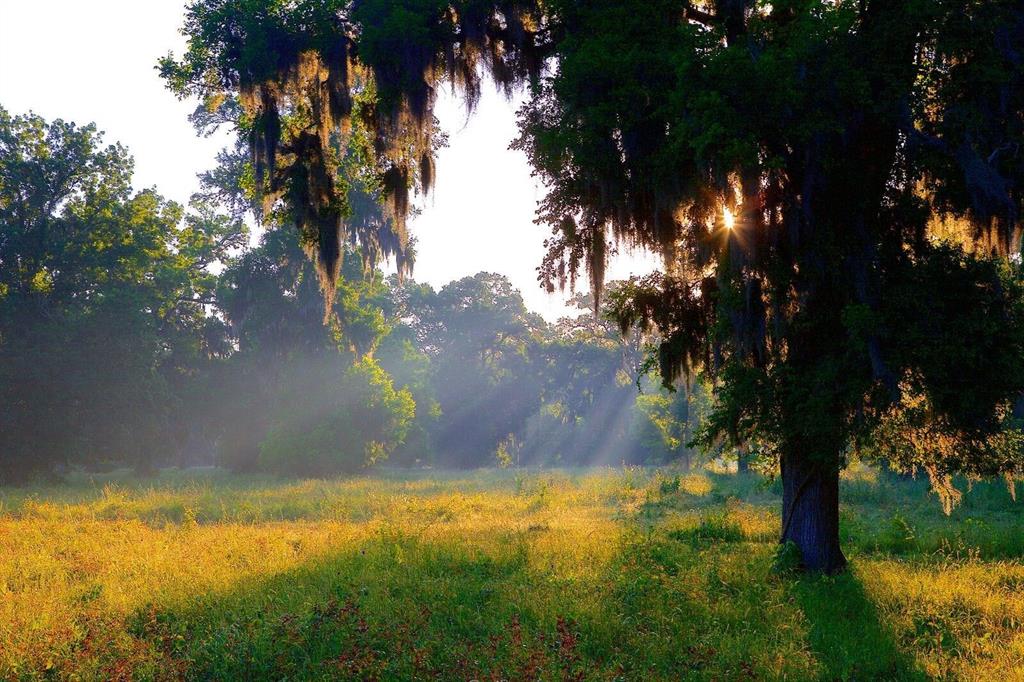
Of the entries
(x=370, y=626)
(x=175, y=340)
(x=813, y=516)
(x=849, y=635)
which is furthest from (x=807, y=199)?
(x=175, y=340)

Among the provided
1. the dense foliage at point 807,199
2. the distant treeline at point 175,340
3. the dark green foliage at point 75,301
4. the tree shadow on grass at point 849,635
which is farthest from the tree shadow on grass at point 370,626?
the dark green foliage at point 75,301

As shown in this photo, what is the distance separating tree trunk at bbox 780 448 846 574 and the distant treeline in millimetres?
16113

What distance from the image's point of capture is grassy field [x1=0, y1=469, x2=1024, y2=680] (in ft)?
23.5

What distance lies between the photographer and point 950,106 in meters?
9.74

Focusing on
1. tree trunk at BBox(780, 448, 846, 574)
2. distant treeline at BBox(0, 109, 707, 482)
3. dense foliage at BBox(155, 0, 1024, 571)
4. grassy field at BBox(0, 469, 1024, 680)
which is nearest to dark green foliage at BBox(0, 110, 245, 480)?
distant treeline at BBox(0, 109, 707, 482)

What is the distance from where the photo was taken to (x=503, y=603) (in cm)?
892

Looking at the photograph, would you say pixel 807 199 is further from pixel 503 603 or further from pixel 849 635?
pixel 503 603

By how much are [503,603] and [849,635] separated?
144 inches

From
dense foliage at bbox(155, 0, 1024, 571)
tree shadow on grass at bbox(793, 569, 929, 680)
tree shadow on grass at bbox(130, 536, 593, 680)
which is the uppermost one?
dense foliage at bbox(155, 0, 1024, 571)

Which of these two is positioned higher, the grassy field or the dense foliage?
the dense foliage

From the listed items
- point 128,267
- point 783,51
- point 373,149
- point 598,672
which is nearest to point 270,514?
point 373,149

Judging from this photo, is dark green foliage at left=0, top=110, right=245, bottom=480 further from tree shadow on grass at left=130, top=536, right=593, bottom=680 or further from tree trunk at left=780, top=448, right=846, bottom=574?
tree trunk at left=780, top=448, right=846, bottom=574

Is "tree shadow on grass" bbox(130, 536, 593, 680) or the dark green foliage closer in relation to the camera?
"tree shadow on grass" bbox(130, 536, 593, 680)

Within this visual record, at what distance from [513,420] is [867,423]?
5734 cm
